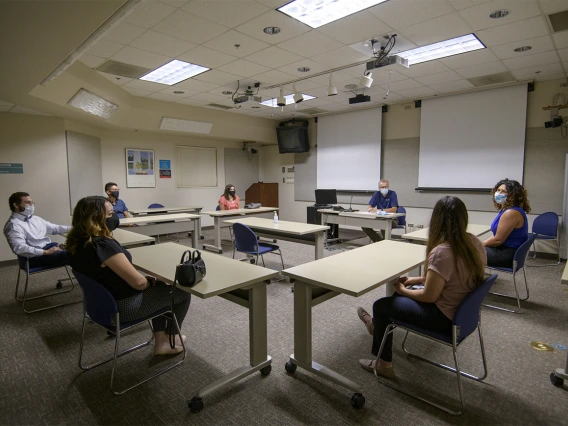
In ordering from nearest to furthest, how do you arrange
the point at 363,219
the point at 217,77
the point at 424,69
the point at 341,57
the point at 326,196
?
1. the point at 341,57
2. the point at 424,69
3. the point at 217,77
4. the point at 363,219
5. the point at 326,196

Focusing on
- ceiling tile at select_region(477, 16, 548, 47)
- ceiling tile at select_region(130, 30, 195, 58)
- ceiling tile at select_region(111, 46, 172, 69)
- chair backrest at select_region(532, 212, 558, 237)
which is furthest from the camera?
chair backrest at select_region(532, 212, 558, 237)

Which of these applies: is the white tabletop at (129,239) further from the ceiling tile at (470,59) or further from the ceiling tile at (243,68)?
the ceiling tile at (470,59)

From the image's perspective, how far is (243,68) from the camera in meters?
4.64

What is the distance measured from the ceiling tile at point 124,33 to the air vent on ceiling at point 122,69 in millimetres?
760

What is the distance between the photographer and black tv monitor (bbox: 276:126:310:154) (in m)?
8.27

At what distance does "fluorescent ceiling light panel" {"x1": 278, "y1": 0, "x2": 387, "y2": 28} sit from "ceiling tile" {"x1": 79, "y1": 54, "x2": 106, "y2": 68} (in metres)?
2.55

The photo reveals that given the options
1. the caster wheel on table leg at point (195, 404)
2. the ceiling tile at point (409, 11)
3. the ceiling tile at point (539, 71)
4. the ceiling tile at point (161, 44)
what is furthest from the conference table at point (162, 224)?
the ceiling tile at point (539, 71)

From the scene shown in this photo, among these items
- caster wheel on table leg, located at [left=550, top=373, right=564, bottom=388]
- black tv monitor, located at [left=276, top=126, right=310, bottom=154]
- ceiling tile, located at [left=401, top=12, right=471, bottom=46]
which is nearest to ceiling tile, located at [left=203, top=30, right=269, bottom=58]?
ceiling tile, located at [left=401, top=12, right=471, bottom=46]

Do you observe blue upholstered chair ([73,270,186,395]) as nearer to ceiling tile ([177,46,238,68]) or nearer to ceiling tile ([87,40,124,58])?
ceiling tile ([87,40,124,58])

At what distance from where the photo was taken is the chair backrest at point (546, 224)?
5121 millimetres

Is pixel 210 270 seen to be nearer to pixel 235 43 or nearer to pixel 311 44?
pixel 235 43

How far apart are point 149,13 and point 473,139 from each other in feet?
18.2

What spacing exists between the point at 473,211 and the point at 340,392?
5.30 meters

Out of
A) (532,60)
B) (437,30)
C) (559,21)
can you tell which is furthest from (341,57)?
(532,60)
